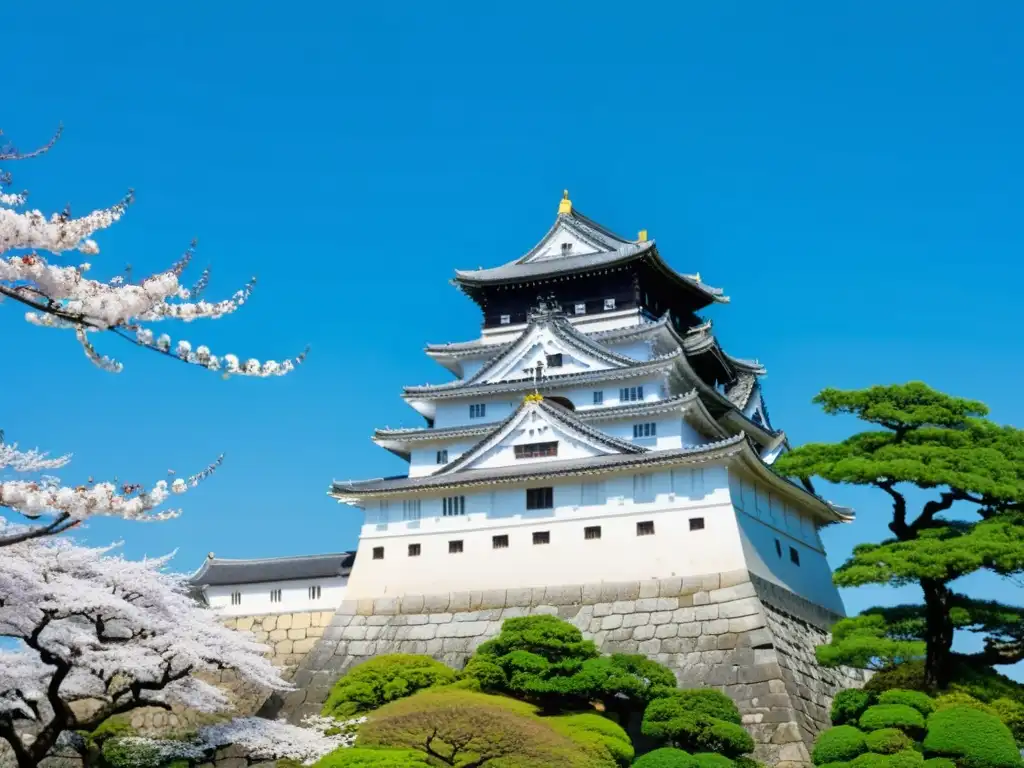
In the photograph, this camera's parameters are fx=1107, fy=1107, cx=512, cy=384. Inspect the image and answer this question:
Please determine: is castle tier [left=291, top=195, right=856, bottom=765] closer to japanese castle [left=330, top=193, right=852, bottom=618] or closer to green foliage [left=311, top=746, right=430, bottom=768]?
japanese castle [left=330, top=193, right=852, bottom=618]

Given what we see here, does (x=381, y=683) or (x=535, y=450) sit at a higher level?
(x=535, y=450)

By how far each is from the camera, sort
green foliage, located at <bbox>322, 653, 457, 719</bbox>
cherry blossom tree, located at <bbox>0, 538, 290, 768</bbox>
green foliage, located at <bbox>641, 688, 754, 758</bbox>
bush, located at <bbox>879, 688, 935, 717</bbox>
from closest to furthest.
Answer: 1. cherry blossom tree, located at <bbox>0, 538, 290, 768</bbox>
2. bush, located at <bbox>879, 688, 935, 717</bbox>
3. green foliage, located at <bbox>641, 688, 754, 758</bbox>
4. green foliage, located at <bbox>322, 653, 457, 719</bbox>

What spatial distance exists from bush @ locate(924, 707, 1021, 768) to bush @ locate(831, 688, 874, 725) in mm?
1968

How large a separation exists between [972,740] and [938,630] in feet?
12.8

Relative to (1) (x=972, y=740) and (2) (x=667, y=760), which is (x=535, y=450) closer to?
(2) (x=667, y=760)

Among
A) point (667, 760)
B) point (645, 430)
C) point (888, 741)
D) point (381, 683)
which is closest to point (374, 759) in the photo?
point (381, 683)

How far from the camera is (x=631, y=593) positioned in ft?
101

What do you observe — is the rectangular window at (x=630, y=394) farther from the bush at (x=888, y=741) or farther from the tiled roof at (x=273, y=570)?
the bush at (x=888, y=741)

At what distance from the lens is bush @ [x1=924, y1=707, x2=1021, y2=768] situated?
2250 centimetres

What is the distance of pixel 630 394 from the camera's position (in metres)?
36.6

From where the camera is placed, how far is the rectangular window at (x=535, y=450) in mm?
33781

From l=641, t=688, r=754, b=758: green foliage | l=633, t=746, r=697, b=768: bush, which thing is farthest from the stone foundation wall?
l=633, t=746, r=697, b=768: bush

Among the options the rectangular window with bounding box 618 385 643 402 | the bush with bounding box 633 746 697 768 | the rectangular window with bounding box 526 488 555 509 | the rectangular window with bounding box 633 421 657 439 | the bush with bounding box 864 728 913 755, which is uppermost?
the rectangular window with bounding box 618 385 643 402

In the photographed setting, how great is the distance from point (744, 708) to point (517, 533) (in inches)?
344
